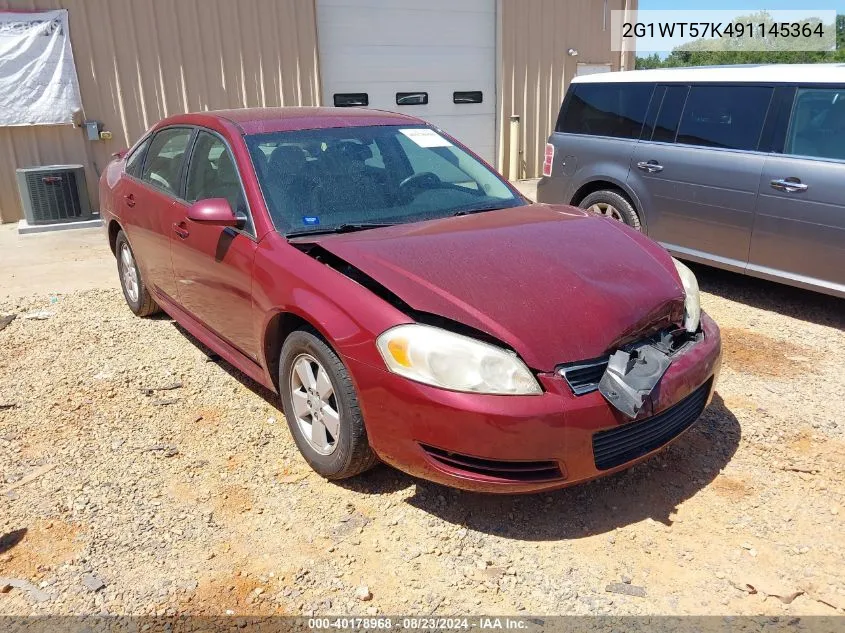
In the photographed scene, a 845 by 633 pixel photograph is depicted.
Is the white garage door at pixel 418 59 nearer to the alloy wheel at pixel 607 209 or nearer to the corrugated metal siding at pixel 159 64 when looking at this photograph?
the corrugated metal siding at pixel 159 64

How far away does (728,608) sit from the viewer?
247 cm

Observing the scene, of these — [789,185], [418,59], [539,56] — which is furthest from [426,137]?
[539,56]

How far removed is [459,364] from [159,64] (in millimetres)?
8644

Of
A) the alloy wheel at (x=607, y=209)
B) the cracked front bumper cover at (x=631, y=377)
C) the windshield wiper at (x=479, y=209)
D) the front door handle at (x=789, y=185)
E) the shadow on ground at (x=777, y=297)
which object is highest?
the windshield wiper at (x=479, y=209)

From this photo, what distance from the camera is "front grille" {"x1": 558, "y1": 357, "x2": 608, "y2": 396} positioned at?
2.64 m

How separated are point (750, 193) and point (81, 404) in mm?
4878

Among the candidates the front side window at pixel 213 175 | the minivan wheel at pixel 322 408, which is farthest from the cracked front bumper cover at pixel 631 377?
the front side window at pixel 213 175

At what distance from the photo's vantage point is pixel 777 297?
19.1 feet

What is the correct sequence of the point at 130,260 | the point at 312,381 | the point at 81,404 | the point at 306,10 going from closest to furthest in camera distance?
the point at 312,381
the point at 81,404
the point at 130,260
the point at 306,10

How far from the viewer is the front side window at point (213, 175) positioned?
3.62 meters

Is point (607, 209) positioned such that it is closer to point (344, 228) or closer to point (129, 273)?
point (344, 228)

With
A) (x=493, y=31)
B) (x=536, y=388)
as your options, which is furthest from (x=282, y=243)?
(x=493, y=31)

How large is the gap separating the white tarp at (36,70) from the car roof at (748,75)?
6729 millimetres

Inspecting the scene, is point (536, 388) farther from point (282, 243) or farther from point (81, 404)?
point (81, 404)
